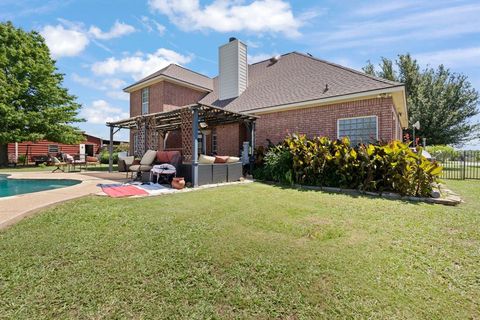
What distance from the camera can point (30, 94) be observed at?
19125 mm

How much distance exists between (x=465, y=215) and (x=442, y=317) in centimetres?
397

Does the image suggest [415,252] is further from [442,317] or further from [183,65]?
[183,65]

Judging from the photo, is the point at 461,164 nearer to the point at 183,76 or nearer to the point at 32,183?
the point at 183,76

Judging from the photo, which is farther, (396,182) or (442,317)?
(396,182)

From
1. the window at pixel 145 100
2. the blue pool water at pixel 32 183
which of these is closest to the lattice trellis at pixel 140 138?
the blue pool water at pixel 32 183

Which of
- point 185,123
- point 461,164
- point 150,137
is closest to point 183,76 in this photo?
point 150,137

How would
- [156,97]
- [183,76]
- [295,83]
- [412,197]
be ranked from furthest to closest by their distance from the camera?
[183,76]
[156,97]
[295,83]
[412,197]

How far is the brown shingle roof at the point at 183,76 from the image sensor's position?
16703mm

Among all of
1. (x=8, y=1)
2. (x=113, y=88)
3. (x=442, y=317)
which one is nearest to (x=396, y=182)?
(x=442, y=317)

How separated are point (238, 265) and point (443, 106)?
2878cm

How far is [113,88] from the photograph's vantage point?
19.4 m

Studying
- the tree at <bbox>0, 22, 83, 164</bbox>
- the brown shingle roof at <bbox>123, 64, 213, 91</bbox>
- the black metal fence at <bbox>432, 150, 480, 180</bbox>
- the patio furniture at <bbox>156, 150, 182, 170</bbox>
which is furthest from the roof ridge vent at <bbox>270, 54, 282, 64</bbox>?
the tree at <bbox>0, 22, 83, 164</bbox>

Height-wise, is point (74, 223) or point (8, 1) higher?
point (8, 1)

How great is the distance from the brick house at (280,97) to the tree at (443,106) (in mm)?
11890
